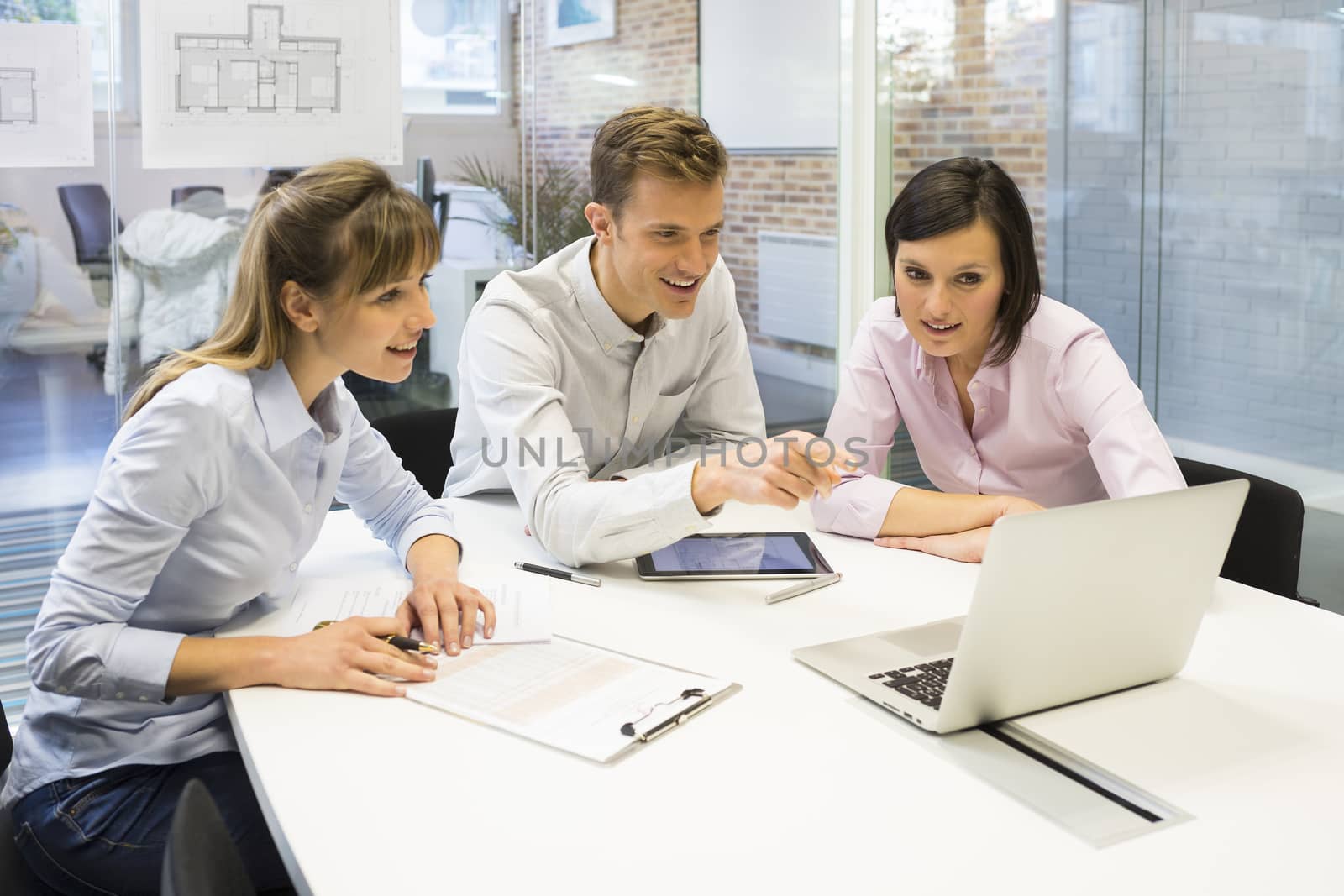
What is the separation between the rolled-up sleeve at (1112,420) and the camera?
187 centimetres

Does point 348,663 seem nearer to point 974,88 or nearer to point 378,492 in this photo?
point 378,492

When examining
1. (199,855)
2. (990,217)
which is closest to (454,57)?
(990,217)

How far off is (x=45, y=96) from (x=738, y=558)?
7.61 feet

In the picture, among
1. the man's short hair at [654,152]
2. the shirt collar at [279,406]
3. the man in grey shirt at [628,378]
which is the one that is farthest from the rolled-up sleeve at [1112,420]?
the shirt collar at [279,406]

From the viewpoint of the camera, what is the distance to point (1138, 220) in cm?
333

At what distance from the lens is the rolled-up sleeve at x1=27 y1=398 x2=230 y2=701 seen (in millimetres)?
1357

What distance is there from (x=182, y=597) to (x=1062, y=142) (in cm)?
297

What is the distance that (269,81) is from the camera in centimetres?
330

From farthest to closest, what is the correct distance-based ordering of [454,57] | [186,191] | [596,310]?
[454,57] < [186,191] < [596,310]

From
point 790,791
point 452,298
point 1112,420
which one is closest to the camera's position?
point 790,791

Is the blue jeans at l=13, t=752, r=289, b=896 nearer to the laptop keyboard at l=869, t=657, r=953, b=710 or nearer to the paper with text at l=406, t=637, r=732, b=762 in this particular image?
the paper with text at l=406, t=637, r=732, b=762

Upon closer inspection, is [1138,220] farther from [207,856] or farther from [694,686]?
[207,856]

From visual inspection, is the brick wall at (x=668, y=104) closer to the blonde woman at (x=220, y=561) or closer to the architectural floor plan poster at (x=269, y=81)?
the architectural floor plan poster at (x=269, y=81)

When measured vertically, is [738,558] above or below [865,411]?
below
